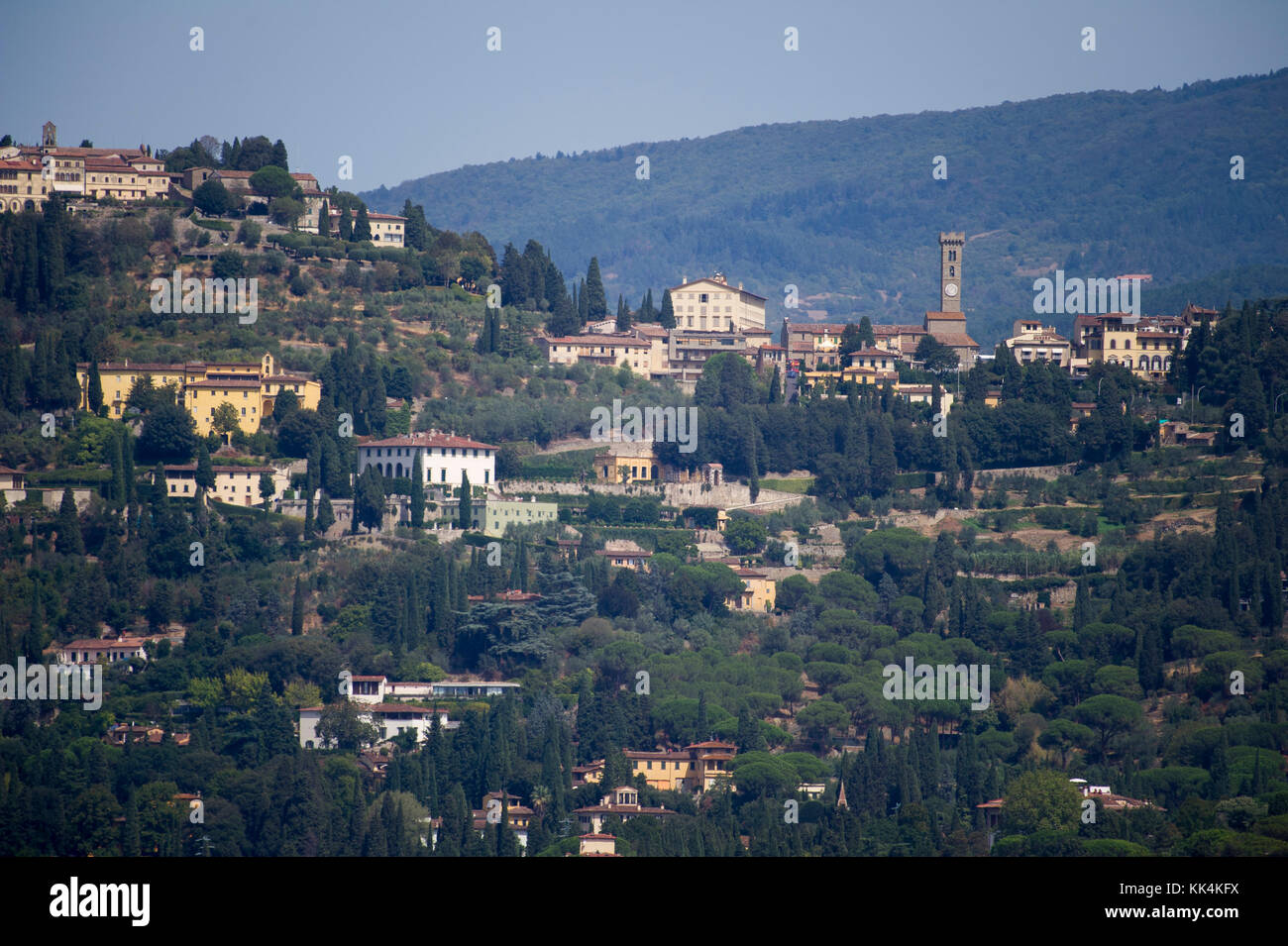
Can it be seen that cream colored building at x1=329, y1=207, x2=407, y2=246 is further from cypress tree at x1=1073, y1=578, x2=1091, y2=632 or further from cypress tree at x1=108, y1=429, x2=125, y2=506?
cypress tree at x1=1073, y1=578, x2=1091, y2=632

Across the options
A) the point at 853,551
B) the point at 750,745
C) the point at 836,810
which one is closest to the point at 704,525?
the point at 853,551

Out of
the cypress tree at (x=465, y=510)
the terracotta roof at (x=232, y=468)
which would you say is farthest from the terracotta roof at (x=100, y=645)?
the cypress tree at (x=465, y=510)

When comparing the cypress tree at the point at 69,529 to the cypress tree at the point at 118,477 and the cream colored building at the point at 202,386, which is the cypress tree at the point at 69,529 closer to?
the cypress tree at the point at 118,477

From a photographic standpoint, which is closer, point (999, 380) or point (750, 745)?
point (750, 745)

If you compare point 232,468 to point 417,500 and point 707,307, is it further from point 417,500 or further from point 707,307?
point 707,307

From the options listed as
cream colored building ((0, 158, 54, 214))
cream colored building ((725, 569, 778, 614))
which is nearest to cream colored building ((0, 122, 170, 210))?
cream colored building ((0, 158, 54, 214))

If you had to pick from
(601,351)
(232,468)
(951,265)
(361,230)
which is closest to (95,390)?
(232,468)

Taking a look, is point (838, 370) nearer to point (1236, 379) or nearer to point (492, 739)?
Answer: point (1236, 379)

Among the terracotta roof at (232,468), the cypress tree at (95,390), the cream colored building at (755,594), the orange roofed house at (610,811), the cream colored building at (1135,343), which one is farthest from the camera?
the cream colored building at (1135,343)
